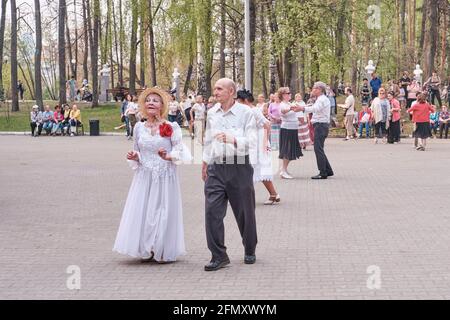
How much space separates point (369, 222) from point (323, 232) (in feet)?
3.50

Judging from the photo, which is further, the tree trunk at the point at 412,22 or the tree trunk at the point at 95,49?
the tree trunk at the point at 412,22

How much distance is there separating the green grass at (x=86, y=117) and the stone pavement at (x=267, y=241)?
834 inches

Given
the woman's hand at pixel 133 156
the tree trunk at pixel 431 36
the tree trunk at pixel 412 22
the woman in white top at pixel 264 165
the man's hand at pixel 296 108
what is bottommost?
the woman in white top at pixel 264 165

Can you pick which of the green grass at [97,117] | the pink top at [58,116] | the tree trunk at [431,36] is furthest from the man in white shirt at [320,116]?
the pink top at [58,116]

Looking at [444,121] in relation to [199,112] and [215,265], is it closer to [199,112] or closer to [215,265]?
[199,112]

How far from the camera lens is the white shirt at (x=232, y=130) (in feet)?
27.8

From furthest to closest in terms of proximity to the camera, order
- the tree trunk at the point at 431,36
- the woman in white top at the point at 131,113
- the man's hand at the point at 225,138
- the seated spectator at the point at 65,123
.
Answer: the seated spectator at the point at 65,123 < the tree trunk at the point at 431,36 < the woman in white top at the point at 131,113 < the man's hand at the point at 225,138

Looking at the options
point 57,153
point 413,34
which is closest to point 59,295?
point 57,153

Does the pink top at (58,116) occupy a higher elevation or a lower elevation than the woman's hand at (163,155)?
lower

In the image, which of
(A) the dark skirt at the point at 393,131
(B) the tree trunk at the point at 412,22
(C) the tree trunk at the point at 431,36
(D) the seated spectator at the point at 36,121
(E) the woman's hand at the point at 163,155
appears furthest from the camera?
(B) the tree trunk at the point at 412,22

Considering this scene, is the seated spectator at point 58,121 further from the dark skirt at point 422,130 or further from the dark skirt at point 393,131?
the dark skirt at point 422,130

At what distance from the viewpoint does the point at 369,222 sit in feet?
38.0
